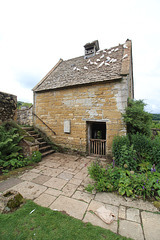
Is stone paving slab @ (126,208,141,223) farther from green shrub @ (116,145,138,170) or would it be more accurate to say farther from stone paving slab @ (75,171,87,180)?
stone paving slab @ (75,171,87,180)

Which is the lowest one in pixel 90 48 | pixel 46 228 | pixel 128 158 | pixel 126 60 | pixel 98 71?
pixel 46 228

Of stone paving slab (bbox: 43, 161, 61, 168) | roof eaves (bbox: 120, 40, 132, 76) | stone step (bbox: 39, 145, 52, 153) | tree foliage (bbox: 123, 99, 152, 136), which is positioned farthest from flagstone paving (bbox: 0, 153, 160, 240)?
roof eaves (bbox: 120, 40, 132, 76)

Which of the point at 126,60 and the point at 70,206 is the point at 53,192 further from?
the point at 126,60

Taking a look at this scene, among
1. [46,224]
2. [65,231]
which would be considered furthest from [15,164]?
[65,231]

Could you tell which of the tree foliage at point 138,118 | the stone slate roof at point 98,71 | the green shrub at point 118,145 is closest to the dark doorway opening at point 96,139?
the green shrub at point 118,145

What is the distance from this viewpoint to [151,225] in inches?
81.1

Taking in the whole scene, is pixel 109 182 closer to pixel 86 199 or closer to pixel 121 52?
pixel 86 199

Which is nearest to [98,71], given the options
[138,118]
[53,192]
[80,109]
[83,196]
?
[80,109]

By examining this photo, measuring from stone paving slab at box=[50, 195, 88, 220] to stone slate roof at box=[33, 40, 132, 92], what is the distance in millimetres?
5089

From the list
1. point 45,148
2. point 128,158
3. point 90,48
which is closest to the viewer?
point 128,158

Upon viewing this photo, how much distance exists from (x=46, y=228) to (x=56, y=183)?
5.07 feet

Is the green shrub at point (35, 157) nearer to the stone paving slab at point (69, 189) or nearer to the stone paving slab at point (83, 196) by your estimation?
the stone paving slab at point (69, 189)

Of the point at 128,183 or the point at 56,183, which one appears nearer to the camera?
the point at 128,183

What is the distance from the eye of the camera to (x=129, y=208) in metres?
2.50
